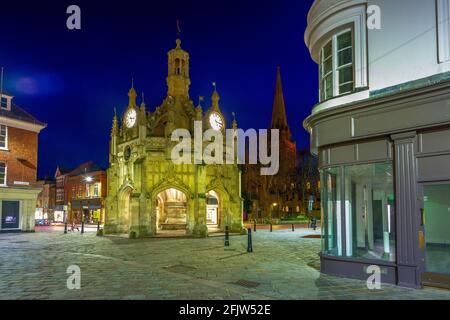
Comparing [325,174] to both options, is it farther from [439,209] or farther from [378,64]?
[439,209]

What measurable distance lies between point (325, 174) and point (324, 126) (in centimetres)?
149

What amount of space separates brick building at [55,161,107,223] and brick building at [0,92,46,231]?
14.8 meters

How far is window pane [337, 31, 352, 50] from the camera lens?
12.1 metres

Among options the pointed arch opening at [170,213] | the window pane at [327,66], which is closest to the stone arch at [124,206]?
the pointed arch opening at [170,213]

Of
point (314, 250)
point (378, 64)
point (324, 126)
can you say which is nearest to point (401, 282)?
point (324, 126)

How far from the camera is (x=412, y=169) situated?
10.2 metres

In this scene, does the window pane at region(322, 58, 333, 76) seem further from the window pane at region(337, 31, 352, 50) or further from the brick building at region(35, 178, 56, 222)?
the brick building at region(35, 178, 56, 222)

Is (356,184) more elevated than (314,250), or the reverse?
(356,184)

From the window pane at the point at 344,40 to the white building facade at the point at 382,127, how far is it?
3cm

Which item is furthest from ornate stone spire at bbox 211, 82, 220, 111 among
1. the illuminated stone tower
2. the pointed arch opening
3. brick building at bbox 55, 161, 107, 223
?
brick building at bbox 55, 161, 107, 223

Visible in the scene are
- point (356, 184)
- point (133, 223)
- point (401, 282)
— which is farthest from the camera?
point (133, 223)

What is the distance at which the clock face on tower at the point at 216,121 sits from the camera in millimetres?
32656

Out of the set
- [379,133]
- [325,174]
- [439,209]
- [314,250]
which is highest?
[379,133]
